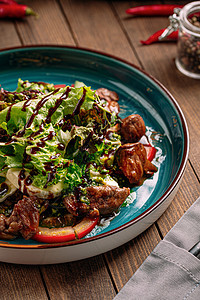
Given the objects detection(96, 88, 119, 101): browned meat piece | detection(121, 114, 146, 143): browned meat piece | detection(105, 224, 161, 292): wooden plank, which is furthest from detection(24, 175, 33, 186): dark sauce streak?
detection(96, 88, 119, 101): browned meat piece

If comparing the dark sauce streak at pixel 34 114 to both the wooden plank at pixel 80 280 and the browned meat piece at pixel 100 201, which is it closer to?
the browned meat piece at pixel 100 201

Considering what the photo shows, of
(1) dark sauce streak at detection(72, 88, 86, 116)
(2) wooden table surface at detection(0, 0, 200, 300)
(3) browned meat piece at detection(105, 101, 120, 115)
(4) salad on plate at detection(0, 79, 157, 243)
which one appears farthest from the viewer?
(3) browned meat piece at detection(105, 101, 120, 115)

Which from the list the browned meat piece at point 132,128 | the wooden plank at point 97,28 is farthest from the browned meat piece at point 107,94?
the wooden plank at point 97,28

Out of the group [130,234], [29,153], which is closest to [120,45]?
[29,153]

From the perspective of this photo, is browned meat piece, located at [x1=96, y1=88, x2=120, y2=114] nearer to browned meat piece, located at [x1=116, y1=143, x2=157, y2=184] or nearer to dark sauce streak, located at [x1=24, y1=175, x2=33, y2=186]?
browned meat piece, located at [x1=116, y1=143, x2=157, y2=184]

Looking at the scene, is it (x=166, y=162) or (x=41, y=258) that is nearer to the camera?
(x=41, y=258)

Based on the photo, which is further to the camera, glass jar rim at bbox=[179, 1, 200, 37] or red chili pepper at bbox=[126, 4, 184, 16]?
red chili pepper at bbox=[126, 4, 184, 16]

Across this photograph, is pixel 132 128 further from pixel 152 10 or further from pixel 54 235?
pixel 152 10

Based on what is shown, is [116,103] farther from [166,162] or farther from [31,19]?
[31,19]
